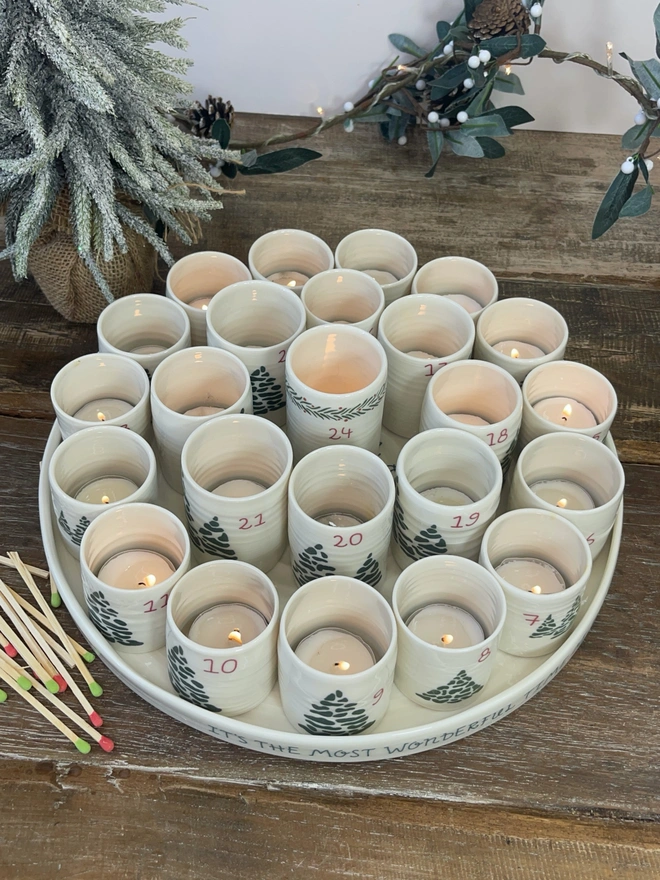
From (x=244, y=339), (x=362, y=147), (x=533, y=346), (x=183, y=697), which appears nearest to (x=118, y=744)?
(x=183, y=697)

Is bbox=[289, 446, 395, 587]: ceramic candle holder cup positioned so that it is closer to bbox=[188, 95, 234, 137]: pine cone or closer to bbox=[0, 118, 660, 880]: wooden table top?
bbox=[0, 118, 660, 880]: wooden table top

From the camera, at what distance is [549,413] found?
0.71m

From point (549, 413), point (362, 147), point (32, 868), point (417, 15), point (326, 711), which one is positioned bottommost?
point (32, 868)

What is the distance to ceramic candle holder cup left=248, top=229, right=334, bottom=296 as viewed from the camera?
77 cm

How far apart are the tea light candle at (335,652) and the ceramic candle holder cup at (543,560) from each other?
10 centimetres

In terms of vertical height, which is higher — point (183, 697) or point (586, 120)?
point (586, 120)

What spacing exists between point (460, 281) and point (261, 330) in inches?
7.2

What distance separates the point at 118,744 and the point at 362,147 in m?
0.70

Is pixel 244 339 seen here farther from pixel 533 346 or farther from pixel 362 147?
pixel 362 147

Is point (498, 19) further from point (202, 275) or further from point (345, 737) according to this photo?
point (345, 737)

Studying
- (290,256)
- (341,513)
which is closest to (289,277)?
(290,256)

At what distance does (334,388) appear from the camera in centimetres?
72

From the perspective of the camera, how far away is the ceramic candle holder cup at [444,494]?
0.59 meters

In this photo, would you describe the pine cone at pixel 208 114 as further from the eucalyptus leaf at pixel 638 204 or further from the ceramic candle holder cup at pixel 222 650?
the ceramic candle holder cup at pixel 222 650
